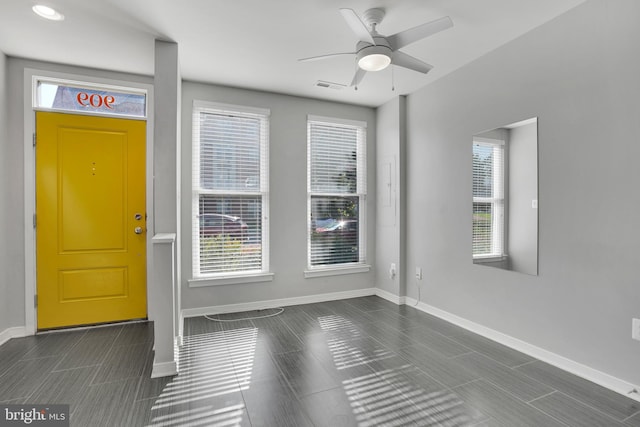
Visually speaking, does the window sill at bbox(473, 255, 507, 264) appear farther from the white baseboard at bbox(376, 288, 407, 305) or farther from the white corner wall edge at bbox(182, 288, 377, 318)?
the white corner wall edge at bbox(182, 288, 377, 318)

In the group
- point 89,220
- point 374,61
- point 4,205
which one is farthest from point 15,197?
point 374,61

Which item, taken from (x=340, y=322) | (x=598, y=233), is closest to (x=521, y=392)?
(x=598, y=233)

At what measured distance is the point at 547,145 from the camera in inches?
99.5

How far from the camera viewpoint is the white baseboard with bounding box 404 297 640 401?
2080 mm

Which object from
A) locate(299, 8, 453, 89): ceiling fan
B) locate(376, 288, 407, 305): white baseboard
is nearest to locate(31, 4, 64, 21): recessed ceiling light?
locate(299, 8, 453, 89): ceiling fan

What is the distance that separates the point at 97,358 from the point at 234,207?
1916mm

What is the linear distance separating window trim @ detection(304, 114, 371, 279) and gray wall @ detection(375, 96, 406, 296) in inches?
7.4

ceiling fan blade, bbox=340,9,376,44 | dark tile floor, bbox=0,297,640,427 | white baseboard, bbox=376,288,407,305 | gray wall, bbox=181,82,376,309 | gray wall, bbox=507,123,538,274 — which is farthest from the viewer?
white baseboard, bbox=376,288,407,305

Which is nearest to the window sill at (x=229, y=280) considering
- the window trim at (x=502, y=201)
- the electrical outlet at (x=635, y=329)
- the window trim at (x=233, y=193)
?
the window trim at (x=233, y=193)

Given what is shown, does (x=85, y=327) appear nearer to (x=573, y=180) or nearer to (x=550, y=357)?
(x=550, y=357)

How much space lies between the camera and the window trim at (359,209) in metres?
4.18

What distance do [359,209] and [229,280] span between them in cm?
198

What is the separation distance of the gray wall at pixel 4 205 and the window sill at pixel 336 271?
2.95m

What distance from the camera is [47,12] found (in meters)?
2.33
